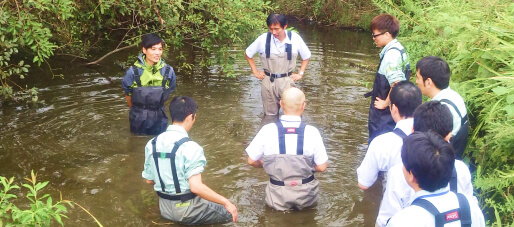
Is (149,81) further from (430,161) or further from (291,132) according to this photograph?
(430,161)

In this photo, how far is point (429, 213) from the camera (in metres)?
2.81

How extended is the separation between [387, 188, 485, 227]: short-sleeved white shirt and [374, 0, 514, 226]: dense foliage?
1376 mm

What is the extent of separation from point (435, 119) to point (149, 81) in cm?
429

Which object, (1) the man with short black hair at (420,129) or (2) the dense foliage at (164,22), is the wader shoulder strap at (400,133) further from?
(2) the dense foliage at (164,22)

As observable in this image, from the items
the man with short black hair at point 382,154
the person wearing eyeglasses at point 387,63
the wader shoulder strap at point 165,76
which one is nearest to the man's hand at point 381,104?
the person wearing eyeglasses at point 387,63

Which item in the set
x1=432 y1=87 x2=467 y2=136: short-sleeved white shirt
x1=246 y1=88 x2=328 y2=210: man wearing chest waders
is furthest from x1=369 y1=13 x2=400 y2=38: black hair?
x1=246 y1=88 x2=328 y2=210: man wearing chest waders

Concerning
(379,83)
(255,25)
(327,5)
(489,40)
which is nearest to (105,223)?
(379,83)

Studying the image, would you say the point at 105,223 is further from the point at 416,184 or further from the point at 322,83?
the point at 322,83

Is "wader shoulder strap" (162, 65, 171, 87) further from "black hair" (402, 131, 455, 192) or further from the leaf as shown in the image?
"black hair" (402, 131, 455, 192)

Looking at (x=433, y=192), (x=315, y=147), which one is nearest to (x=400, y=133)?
(x=315, y=147)

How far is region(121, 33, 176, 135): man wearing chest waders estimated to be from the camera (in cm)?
678

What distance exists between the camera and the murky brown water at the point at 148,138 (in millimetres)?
5840

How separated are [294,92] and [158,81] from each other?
105 inches

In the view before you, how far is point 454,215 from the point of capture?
9.31 ft
